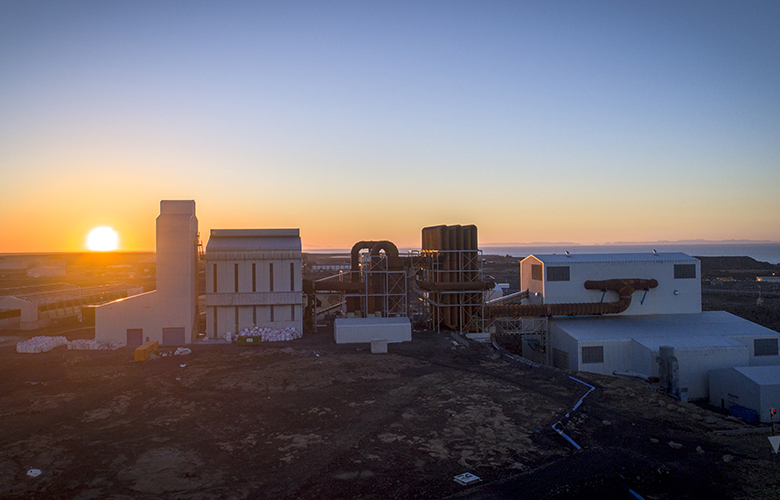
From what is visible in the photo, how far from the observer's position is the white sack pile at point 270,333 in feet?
114

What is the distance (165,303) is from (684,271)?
1644 inches

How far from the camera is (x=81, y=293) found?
165 feet

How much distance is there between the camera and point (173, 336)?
3375 centimetres

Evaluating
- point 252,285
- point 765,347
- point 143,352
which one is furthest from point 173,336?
point 765,347

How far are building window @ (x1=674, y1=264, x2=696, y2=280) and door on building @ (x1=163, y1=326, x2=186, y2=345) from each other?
39877mm

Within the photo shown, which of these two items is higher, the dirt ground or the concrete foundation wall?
the concrete foundation wall

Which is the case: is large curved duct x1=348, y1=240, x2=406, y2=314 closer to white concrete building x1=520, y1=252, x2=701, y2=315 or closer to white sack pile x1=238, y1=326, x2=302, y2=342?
white sack pile x1=238, y1=326, x2=302, y2=342

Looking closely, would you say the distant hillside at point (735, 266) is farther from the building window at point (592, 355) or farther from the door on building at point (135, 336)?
the door on building at point (135, 336)

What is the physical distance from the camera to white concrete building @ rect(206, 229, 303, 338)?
117ft

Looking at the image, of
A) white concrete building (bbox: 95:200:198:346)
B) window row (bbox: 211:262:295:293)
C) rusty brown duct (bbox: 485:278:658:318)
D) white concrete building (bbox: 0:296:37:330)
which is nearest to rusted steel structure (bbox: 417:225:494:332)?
rusty brown duct (bbox: 485:278:658:318)

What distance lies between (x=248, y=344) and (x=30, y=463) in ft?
61.5

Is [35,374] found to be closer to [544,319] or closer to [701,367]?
[544,319]

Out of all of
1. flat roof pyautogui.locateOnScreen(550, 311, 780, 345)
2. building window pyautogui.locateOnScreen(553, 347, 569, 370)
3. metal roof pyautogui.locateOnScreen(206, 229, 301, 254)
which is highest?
metal roof pyautogui.locateOnScreen(206, 229, 301, 254)

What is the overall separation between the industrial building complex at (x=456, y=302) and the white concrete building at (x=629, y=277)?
83 millimetres
